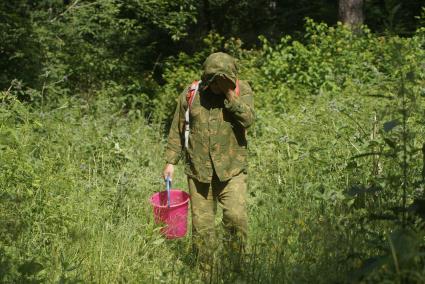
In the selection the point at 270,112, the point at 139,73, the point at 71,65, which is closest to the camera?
the point at 270,112

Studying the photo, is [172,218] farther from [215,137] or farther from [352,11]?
[352,11]

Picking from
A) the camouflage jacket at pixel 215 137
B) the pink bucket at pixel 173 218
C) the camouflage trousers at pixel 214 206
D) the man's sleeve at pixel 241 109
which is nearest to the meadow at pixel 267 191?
the pink bucket at pixel 173 218

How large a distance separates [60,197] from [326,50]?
6.26 meters

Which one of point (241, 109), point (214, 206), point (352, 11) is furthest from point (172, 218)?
point (352, 11)

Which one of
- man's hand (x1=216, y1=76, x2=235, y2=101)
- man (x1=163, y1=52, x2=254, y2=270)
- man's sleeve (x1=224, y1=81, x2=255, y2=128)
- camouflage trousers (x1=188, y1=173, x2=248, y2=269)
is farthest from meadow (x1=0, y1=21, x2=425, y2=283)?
man's hand (x1=216, y1=76, x2=235, y2=101)

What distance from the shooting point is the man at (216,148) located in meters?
4.55

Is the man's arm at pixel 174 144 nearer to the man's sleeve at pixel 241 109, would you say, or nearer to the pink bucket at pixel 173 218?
the pink bucket at pixel 173 218

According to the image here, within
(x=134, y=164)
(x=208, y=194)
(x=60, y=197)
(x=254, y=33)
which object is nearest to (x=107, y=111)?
(x=134, y=164)

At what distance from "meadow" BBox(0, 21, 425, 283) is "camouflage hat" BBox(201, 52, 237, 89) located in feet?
3.33

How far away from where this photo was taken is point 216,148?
467cm

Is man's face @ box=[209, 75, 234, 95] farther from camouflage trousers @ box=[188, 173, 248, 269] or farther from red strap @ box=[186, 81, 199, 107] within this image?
camouflage trousers @ box=[188, 173, 248, 269]

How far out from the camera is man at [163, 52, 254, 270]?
455 centimetres

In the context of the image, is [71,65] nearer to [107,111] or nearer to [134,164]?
[107,111]

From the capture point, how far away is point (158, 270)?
4.37m
